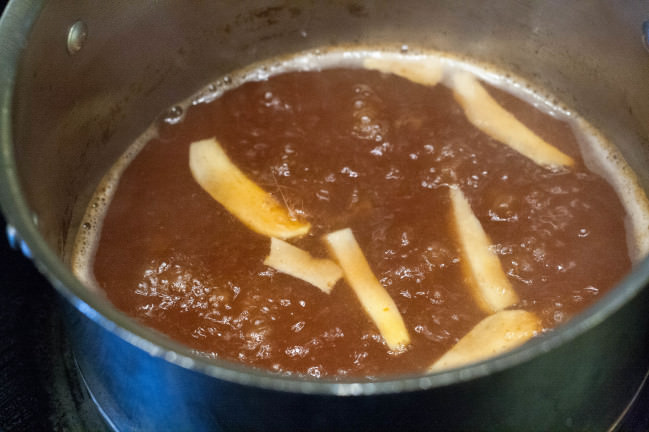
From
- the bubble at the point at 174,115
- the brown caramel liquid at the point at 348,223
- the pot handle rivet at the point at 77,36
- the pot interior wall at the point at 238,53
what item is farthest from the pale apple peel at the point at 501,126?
the pot handle rivet at the point at 77,36

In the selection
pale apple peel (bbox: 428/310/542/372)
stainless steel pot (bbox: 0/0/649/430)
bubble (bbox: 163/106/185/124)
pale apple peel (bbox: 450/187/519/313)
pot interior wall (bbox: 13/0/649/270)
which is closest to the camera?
stainless steel pot (bbox: 0/0/649/430)

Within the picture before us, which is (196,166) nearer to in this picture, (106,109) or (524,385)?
(106,109)

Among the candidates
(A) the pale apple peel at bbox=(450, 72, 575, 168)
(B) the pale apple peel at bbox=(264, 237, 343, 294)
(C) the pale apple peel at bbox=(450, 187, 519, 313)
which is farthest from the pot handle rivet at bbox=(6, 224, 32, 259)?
(A) the pale apple peel at bbox=(450, 72, 575, 168)

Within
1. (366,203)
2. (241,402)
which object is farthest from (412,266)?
(241,402)

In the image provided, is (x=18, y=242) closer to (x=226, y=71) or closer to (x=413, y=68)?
(x=226, y=71)

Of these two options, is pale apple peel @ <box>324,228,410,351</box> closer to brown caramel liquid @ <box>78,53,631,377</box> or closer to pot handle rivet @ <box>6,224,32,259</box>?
brown caramel liquid @ <box>78,53,631,377</box>

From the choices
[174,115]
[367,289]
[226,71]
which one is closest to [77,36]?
[174,115]

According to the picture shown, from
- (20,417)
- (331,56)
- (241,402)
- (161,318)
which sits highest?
(331,56)
